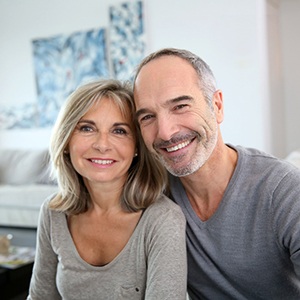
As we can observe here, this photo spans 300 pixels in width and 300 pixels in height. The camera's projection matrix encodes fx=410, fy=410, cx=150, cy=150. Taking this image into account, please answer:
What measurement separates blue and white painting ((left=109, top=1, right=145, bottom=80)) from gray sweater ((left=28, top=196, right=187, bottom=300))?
3.34m

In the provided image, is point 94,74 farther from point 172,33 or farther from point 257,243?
point 257,243

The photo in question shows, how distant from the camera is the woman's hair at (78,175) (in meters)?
1.40

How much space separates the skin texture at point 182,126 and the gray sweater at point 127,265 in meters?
0.14

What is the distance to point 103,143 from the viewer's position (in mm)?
1378

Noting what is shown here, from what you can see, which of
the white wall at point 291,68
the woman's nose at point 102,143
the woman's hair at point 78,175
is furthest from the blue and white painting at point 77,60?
the woman's nose at point 102,143

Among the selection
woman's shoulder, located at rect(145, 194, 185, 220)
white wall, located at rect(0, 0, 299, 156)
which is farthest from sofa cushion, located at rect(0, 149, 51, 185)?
woman's shoulder, located at rect(145, 194, 185, 220)

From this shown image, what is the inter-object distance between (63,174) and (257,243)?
756 millimetres

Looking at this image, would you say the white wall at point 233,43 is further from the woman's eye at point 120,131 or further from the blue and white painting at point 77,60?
the woman's eye at point 120,131

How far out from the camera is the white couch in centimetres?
413

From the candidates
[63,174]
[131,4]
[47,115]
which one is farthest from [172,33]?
[63,174]

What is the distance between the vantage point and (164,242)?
126 centimetres

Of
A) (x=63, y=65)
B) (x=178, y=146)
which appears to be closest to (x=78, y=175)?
(x=178, y=146)

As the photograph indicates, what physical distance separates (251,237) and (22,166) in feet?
13.2

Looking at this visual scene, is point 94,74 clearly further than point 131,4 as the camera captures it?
Yes
